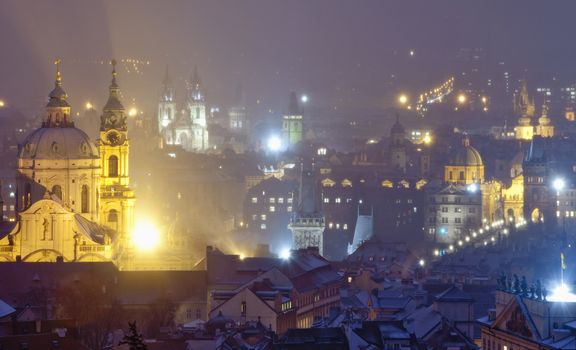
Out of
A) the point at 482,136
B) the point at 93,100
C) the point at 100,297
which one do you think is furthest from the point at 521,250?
the point at 93,100

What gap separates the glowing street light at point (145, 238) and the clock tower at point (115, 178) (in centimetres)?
83

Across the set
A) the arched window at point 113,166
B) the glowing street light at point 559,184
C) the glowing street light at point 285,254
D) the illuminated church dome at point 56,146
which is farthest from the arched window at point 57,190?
the glowing street light at point 559,184

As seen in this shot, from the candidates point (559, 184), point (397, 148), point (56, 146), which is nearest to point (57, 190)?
point (56, 146)

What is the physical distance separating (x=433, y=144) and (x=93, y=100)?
116 feet

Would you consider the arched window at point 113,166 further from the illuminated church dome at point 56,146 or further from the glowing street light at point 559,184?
the glowing street light at point 559,184

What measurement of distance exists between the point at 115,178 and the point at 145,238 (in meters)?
4.79

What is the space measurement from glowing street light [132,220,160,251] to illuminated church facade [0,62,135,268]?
97 cm

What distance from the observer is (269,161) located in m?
184

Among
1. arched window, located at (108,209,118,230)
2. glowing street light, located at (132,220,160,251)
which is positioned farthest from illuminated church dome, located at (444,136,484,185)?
arched window, located at (108,209,118,230)

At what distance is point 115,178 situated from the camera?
363ft

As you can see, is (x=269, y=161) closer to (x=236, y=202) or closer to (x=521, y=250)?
(x=236, y=202)

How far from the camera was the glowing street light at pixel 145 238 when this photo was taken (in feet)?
363

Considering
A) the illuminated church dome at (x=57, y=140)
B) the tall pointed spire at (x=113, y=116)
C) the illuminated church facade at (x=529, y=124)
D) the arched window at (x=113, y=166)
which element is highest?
the illuminated church facade at (x=529, y=124)

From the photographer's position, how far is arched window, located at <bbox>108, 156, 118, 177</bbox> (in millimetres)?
111000
